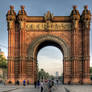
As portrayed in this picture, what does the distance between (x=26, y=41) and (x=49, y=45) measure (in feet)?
23.9

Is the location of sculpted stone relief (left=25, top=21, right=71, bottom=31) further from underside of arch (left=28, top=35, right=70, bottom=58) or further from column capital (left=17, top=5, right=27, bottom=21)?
underside of arch (left=28, top=35, right=70, bottom=58)

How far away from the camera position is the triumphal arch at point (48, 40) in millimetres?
33656

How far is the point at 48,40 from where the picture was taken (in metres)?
35.1

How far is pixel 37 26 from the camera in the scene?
35281 mm

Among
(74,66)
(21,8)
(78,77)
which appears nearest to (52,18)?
(21,8)

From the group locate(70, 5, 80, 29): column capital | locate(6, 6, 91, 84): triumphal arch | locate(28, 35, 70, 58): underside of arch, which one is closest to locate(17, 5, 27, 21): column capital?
locate(6, 6, 91, 84): triumphal arch

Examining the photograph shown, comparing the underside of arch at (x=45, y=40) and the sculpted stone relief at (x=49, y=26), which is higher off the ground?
the sculpted stone relief at (x=49, y=26)

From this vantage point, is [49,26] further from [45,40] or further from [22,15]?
[22,15]

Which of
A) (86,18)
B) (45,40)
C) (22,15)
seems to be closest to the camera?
(86,18)

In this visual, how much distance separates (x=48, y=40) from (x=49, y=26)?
8.97ft

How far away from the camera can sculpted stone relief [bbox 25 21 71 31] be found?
1382 inches

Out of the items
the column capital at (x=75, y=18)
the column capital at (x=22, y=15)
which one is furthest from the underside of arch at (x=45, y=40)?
the column capital at (x=22, y=15)

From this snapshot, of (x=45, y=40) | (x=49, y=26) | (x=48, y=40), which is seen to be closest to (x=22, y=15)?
(x=49, y=26)

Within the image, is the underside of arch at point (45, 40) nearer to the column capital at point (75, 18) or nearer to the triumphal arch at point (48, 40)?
the triumphal arch at point (48, 40)
